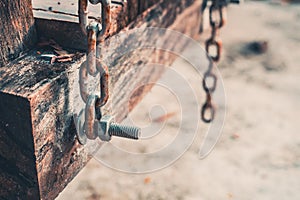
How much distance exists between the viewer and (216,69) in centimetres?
405

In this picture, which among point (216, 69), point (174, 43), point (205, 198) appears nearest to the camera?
point (205, 198)

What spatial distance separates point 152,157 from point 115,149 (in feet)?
0.77

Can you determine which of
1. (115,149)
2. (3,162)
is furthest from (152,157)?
(3,162)

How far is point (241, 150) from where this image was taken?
3098 mm

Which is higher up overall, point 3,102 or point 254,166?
point 3,102

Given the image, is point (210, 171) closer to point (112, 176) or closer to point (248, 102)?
point (112, 176)

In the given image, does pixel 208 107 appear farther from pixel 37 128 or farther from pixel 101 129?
pixel 37 128

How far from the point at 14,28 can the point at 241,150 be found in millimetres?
1739

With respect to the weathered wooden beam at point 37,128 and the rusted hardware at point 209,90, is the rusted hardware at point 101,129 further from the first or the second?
the rusted hardware at point 209,90

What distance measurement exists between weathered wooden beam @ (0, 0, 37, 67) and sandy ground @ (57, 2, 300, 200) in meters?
0.95

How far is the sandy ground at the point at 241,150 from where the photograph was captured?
8.90 ft

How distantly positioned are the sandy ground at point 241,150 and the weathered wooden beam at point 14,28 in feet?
3.11

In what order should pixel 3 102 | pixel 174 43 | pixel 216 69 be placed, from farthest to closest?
pixel 216 69
pixel 174 43
pixel 3 102

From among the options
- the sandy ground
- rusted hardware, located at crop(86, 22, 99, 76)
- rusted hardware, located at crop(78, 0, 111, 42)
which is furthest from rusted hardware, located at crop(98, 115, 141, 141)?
the sandy ground
